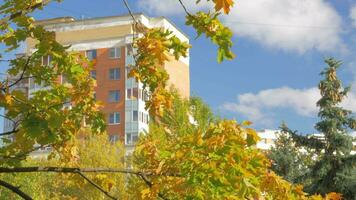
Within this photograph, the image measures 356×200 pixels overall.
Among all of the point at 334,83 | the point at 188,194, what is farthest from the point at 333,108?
the point at 188,194

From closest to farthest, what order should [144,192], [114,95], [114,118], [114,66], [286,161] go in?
1. [144,192]
2. [286,161]
3. [114,118]
4. [114,95]
5. [114,66]

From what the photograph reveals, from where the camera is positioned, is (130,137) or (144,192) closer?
(144,192)

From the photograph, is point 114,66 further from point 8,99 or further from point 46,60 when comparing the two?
point 8,99

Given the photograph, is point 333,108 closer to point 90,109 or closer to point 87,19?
point 90,109

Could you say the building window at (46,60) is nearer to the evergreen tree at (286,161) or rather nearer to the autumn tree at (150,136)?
the autumn tree at (150,136)

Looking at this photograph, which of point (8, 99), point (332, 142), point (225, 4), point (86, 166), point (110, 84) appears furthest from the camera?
point (110, 84)

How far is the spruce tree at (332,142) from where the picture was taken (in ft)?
89.1

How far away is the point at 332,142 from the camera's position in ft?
90.7

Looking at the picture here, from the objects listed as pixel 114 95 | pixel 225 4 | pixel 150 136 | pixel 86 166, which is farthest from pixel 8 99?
pixel 114 95

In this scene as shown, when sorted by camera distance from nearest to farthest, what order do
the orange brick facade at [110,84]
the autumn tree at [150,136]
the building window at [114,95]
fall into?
the autumn tree at [150,136], the orange brick facade at [110,84], the building window at [114,95]

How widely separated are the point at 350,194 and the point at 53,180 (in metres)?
22.2

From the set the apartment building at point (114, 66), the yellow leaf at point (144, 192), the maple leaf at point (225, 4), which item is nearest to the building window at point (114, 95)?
the apartment building at point (114, 66)

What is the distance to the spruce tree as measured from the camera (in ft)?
89.1

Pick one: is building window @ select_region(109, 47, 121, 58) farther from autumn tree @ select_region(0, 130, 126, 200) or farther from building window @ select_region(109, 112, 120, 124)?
autumn tree @ select_region(0, 130, 126, 200)
